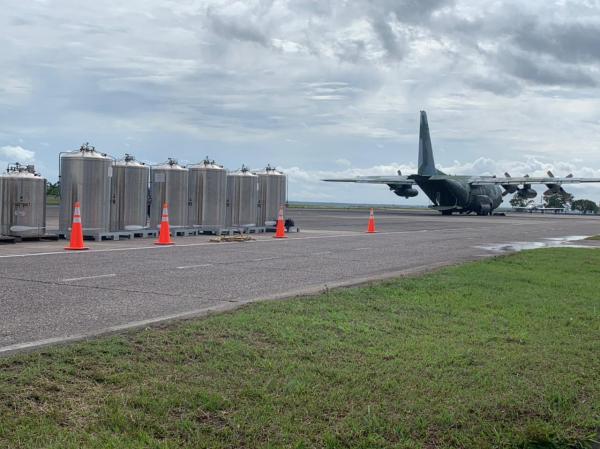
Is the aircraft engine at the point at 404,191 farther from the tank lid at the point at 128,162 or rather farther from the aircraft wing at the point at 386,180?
the tank lid at the point at 128,162

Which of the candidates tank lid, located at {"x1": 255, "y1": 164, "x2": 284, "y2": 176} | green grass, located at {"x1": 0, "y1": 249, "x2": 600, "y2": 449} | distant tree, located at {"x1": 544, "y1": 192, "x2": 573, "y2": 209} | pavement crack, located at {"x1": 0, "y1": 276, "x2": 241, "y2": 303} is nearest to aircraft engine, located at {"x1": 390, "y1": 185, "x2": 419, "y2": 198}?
tank lid, located at {"x1": 255, "y1": 164, "x2": 284, "y2": 176}

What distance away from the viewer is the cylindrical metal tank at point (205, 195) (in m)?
22.9

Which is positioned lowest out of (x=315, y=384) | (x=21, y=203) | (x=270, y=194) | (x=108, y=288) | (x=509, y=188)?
(x=315, y=384)

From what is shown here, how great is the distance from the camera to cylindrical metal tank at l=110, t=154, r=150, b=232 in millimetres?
20047

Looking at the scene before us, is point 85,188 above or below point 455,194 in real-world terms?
below

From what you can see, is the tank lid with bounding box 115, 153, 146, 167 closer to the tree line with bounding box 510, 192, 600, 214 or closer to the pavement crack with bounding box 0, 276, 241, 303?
the pavement crack with bounding box 0, 276, 241, 303

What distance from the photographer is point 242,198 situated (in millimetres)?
24656

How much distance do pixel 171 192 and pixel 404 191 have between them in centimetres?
4630

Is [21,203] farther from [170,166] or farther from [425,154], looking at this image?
[425,154]

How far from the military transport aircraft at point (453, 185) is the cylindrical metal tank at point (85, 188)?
1816 inches

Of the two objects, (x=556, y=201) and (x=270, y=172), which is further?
(x=556, y=201)

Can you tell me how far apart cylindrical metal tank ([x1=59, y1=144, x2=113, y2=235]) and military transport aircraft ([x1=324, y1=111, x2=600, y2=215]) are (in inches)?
1816

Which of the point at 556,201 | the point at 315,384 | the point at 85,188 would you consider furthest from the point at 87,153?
the point at 556,201

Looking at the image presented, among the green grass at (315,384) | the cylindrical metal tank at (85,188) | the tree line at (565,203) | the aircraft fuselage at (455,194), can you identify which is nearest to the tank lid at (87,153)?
the cylindrical metal tank at (85,188)
